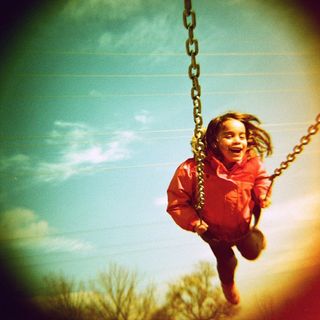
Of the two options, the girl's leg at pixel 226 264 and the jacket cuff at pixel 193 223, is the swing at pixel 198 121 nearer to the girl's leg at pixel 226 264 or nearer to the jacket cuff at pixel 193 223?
the jacket cuff at pixel 193 223

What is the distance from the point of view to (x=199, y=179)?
2.06 meters

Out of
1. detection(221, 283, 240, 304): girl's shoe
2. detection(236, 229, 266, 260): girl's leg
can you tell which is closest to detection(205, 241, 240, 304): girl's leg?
detection(221, 283, 240, 304): girl's shoe

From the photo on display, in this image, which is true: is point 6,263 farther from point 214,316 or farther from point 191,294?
point 214,316

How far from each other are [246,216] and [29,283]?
12606 mm

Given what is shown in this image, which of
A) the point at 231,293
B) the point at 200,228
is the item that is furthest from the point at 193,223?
the point at 231,293

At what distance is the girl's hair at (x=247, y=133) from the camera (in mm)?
2369

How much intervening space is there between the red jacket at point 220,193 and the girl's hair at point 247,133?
113 mm

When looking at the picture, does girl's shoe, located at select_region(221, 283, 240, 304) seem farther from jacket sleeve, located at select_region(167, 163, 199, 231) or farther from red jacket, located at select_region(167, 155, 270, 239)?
jacket sleeve, located at select_region(167, 163, 199, 231)

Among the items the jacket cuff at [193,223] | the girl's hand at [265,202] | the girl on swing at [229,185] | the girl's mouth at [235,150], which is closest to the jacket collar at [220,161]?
the girl on swing at [229,185]

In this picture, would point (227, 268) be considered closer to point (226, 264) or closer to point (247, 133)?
point (226, 264)

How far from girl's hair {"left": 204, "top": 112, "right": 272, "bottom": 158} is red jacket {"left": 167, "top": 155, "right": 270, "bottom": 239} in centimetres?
11

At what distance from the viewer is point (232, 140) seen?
2.30 metres

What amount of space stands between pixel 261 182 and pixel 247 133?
0.41 m

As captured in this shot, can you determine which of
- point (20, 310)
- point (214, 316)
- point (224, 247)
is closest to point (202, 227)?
point (224, 247)
